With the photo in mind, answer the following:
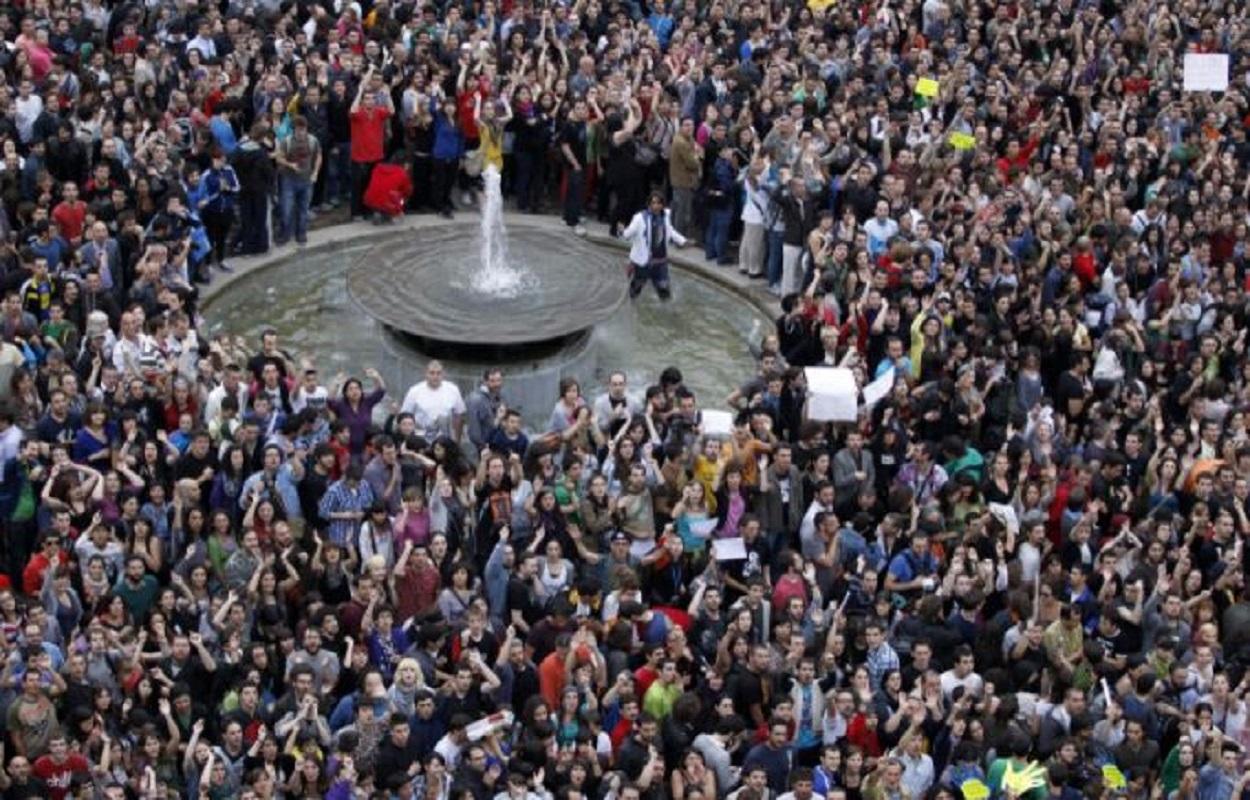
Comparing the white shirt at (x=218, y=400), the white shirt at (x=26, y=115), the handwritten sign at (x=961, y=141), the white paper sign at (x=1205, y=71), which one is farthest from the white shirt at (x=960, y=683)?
the white paper sign at (x=1205, y=71)

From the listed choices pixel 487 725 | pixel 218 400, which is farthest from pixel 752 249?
pixel 487 725

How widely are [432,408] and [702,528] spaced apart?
2.78 meters

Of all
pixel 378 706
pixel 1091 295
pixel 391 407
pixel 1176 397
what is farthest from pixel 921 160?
pixel 378 706

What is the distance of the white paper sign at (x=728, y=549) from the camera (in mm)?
18859

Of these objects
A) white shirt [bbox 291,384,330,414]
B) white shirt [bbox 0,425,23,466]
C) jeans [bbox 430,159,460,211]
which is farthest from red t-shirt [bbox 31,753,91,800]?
jeans [bbox 430,159,460,211]

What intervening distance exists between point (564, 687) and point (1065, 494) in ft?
16.0

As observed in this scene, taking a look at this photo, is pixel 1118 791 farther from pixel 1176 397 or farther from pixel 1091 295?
pixel 1091 295

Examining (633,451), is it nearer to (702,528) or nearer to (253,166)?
(702,528)

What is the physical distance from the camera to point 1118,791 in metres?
16.8

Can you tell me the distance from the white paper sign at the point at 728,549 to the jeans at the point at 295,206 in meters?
8.42

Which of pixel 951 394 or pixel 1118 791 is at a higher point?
pixel 951 394

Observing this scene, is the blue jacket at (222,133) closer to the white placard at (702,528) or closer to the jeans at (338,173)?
the jeans at (338,173)

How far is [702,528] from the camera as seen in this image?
19172 mm

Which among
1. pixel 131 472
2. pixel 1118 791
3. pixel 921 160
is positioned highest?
pixel 921 160
